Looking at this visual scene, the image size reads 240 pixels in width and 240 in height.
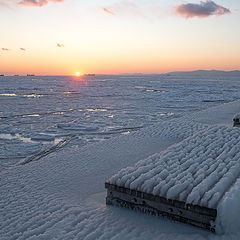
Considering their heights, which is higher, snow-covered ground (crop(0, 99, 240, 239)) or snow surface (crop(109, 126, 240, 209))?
snow surface (crop(109, 126, 240, 209))

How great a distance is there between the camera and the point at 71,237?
13.1ft

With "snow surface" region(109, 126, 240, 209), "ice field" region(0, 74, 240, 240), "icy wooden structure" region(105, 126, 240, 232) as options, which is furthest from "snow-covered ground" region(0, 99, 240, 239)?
"snow surface" region(109, 126, 240, 209)

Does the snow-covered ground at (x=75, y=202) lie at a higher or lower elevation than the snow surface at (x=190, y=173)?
lower

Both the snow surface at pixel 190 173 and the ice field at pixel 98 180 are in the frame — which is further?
the snow surface at pixel 190 173

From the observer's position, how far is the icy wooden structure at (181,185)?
3.93 meters

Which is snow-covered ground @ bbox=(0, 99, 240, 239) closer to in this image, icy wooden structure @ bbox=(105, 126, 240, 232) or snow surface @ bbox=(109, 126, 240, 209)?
icy wooden structure @ bbox=(105, 126, 240, 232)

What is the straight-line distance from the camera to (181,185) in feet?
14.3

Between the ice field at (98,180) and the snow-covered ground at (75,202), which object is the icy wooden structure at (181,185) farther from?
the snow-covered ground at (75,202)

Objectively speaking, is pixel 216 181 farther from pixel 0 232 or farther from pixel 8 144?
pixel 8 144

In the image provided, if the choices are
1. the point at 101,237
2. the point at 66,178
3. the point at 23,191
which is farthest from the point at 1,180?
the point at 101,237

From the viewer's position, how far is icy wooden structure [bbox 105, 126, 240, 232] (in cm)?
393

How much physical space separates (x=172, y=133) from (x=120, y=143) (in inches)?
104

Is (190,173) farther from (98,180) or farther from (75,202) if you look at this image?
(98,180)

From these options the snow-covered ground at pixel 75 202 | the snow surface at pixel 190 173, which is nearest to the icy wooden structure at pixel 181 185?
the snow surface at pixel 190 173
